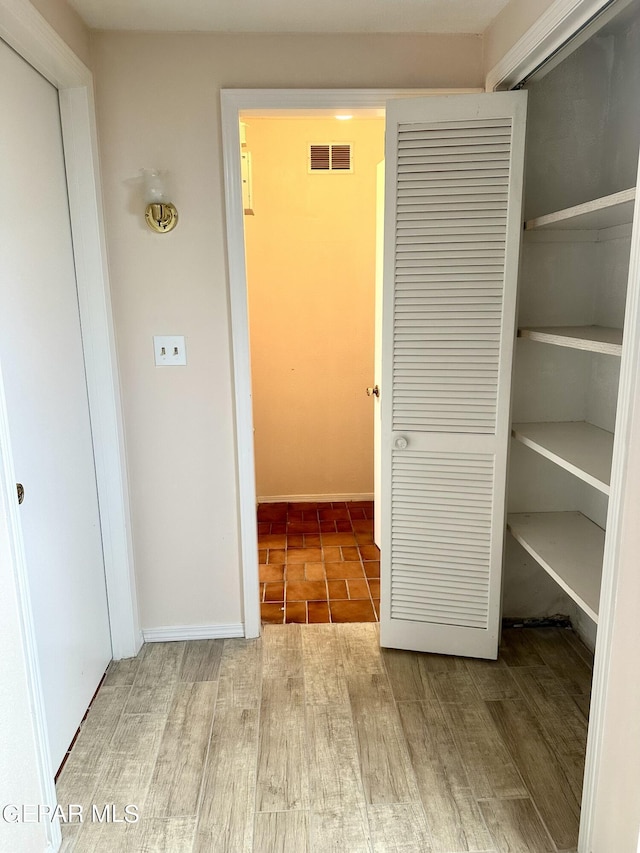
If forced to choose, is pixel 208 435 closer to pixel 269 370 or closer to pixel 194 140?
pixel 194 140

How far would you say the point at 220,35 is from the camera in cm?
210

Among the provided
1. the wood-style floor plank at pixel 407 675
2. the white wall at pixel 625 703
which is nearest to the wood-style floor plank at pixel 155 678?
the wood-style floor plank at pixel 407 675

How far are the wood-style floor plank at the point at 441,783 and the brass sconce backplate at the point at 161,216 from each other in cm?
199

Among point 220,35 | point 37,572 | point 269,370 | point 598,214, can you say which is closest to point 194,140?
point 220,35

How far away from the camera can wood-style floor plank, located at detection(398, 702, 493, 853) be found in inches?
63.6

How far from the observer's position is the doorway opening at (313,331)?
12.1 ft

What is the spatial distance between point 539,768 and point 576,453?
101 centimetres

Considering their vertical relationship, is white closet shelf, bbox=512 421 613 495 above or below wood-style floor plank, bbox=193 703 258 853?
above

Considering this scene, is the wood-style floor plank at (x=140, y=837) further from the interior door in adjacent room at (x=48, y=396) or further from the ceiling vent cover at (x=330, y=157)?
the ceiling vent cover at (x=330, y=157)

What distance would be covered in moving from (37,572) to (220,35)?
1.94 meters

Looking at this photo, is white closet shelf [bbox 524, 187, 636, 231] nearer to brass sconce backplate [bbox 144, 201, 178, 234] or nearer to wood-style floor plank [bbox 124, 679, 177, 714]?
brass sconce backplate [bbox 144, 201, 178, 234]

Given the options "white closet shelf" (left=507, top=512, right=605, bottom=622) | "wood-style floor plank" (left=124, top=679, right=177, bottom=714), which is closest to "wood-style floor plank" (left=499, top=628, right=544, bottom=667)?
"white closet shelf" (left=507, top=512, right=605, bottom=622)

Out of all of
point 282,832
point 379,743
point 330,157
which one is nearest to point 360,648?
point 379,743

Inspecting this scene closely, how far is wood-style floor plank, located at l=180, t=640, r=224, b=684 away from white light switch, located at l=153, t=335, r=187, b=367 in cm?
122
